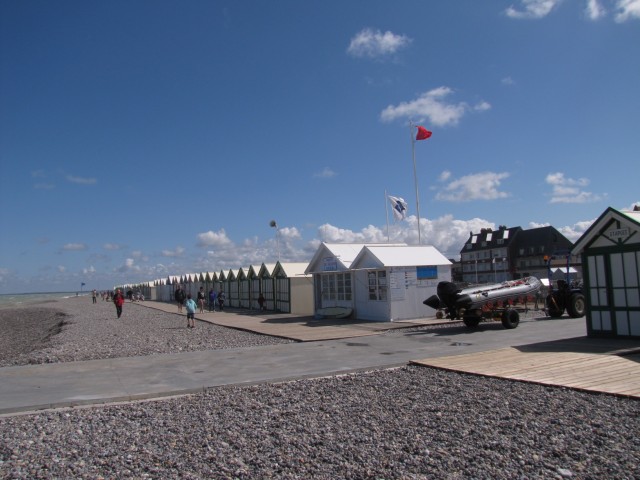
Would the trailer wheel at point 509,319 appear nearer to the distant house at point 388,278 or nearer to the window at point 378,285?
the distant house at point 388,278

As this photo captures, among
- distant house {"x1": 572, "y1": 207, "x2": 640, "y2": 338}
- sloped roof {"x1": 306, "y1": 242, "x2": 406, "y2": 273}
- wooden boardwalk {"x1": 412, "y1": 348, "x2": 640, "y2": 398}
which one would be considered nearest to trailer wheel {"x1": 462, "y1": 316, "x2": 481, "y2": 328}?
distant house {"x1": 572, "y1": 207, "x2": 640, "y2": 338}

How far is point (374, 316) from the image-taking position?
21297 mm

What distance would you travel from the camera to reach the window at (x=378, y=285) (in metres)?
20.7

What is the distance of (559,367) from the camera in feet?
29.8

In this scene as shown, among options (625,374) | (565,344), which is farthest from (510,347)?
(625,374)

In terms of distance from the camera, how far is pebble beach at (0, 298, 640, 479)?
4.89 m

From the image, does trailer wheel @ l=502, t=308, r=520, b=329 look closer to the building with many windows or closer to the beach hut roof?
the beach hut roof

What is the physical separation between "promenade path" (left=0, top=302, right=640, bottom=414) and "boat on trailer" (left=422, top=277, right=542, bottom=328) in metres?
0.74

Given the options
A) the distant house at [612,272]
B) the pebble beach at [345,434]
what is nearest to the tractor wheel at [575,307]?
the distant house at [612,272]

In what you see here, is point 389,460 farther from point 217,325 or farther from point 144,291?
point 144,291

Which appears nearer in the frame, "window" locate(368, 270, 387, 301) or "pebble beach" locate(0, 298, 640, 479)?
"pebble beach" locate(0, 298, 640, 479)

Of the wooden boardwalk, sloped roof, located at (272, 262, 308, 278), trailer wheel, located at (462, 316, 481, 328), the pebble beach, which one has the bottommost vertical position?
the pebble beach

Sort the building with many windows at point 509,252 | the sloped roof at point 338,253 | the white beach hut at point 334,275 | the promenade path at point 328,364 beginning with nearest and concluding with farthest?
the promenade path at point 328,364 < the white beach hut at point 334,275 < the sloped roof at point 338,253 < the building with many windows at point 509,252

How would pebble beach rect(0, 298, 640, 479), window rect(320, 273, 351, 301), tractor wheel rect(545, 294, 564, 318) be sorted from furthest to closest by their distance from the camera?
window rect(320, 273, 351, 301)
tractor wheel rect(545, 294, 564, 318)
pebble beach rect(0, 298, 640, 479)
